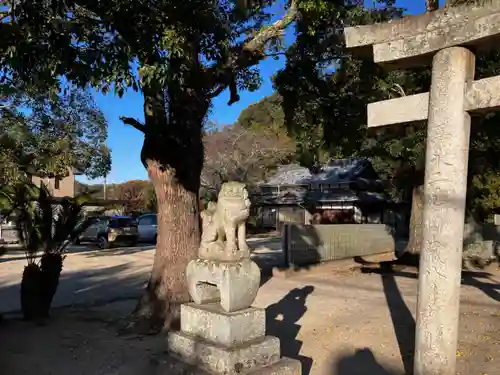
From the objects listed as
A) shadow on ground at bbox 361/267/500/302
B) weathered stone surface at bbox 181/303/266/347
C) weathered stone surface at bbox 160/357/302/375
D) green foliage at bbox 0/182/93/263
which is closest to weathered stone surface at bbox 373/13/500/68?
weathered stone surface at bbox 181/303/266/347

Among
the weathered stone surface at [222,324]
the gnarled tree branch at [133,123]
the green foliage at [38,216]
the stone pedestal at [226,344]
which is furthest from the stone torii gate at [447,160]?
the green foliage at [38,216]

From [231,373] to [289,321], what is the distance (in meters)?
4.17

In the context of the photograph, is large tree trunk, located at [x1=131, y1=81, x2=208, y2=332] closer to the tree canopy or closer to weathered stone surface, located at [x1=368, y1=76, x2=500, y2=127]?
the tree canopy

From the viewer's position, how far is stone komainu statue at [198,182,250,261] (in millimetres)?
5109

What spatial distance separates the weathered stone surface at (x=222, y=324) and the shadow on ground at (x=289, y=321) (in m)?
1.52

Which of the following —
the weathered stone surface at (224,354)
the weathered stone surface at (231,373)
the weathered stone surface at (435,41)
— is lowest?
the weathered stone surface at (231,373)

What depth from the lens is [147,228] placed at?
2747 cm

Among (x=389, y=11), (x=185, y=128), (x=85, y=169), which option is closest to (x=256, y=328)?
(x=185, y=128)

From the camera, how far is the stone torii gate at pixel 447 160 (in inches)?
201

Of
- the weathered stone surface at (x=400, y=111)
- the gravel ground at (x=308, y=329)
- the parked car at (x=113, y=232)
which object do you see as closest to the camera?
the weathered stone surface at (x=400, y=111)

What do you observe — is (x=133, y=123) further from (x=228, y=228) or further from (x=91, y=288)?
(x=91, y=288)

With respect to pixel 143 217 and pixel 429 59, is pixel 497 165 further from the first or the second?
pixel 143 217

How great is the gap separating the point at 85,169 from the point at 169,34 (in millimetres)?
15059

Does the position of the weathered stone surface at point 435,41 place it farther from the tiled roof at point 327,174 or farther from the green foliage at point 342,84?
the tiled roof at point 327,174
